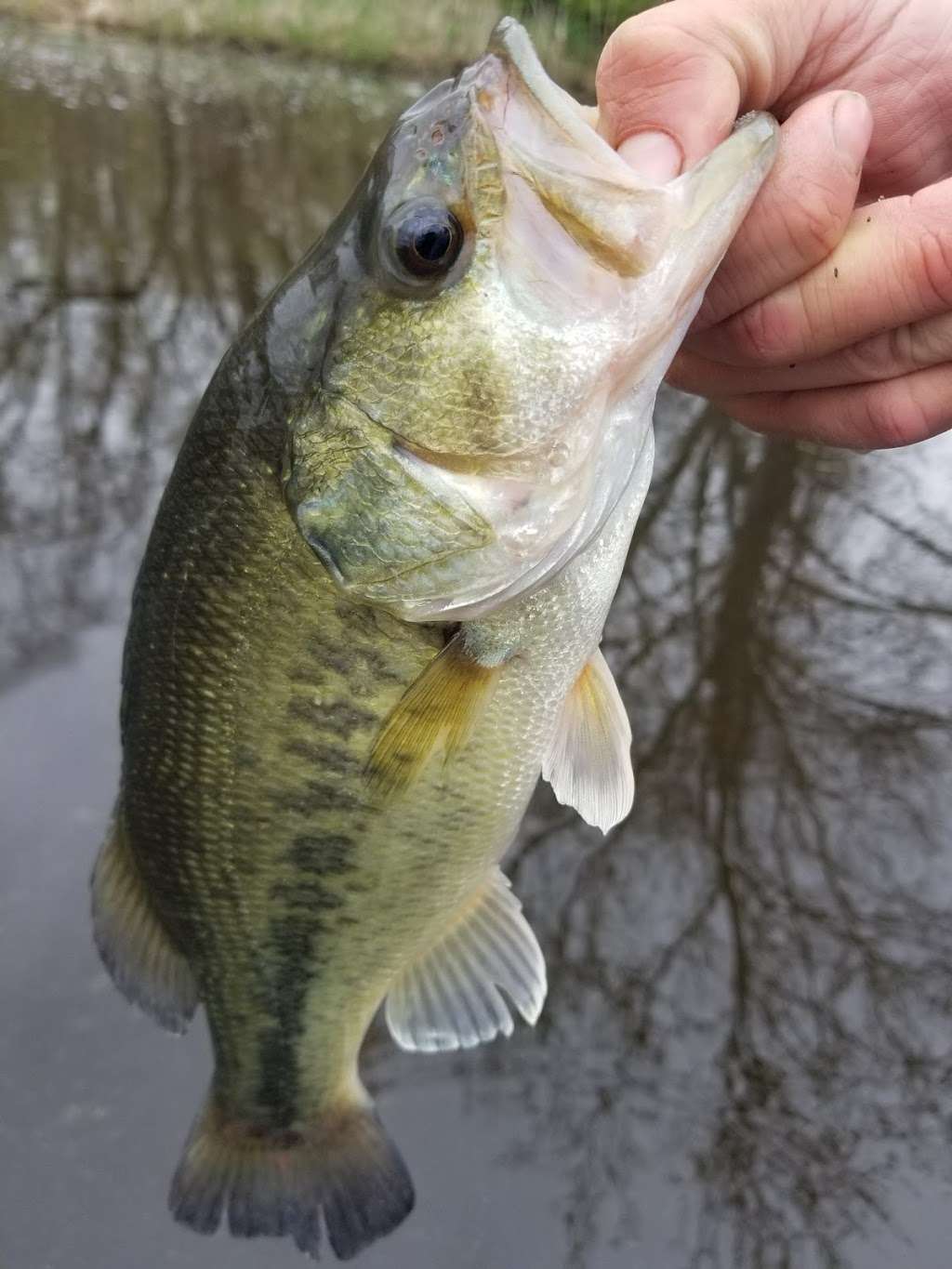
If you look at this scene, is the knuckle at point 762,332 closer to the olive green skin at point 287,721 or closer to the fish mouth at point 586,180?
the fish mouth at point 586,180

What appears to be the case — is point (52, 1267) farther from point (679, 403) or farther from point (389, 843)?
point (679, 403)

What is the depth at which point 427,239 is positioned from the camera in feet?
3.65

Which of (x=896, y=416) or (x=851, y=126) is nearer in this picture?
(x=851, y=126)

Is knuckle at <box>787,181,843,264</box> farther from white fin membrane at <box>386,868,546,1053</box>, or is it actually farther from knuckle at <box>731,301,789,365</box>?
white fin membrane at <box>386,868,546,1053</box>

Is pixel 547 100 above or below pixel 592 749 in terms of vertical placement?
above

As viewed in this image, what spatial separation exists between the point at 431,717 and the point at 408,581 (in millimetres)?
186

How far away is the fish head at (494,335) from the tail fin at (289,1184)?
3.90 feet

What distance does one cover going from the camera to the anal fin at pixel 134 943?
1690mm

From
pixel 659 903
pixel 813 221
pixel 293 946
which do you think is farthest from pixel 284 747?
pixel 659 903

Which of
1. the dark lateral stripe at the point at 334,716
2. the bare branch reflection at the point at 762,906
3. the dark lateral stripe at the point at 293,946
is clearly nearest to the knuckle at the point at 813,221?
the dark lateral stripe at the point at 334,716

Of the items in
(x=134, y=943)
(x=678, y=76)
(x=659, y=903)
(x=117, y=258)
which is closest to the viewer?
(x=678, y=76)

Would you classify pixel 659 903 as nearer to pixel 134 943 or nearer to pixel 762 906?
pixel 762 906

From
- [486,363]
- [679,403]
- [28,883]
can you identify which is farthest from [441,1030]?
[679,403]

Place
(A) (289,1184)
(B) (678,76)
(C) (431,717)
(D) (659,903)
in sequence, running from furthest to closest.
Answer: (D) (659,903)
(A) (289,1184)
(C) (431,717)
(B) (678,76)
